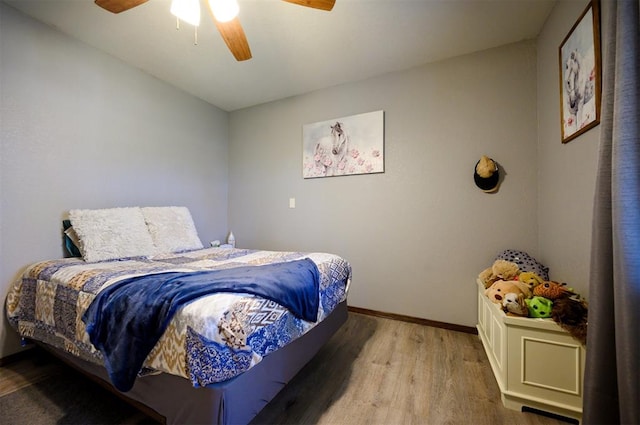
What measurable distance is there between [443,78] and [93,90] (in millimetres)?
3207

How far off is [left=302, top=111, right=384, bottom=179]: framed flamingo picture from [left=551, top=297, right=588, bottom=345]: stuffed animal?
1720 millimetres

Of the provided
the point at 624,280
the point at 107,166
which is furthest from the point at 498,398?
the point at 107,166

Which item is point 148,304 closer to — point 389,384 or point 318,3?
point 389,384

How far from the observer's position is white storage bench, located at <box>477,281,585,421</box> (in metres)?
1.22

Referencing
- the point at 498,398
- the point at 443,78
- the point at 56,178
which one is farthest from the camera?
the point at 443,78

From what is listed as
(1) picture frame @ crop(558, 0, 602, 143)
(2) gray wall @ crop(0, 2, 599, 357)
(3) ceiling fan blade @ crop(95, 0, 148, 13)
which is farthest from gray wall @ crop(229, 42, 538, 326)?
(3) ceiling fan blade @ crop(95, 0, 148, 13)

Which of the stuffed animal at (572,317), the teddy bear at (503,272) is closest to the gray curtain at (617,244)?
the stuffed animal at (572,317)

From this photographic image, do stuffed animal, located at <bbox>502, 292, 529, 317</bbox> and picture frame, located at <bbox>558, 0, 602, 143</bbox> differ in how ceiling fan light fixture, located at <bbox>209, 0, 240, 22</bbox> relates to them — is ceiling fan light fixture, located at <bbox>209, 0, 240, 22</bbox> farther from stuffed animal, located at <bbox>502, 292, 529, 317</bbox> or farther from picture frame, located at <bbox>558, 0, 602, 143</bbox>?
stuffed animal, located at <bbox>502, 292, 529, 317</bbox>

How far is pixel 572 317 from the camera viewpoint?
120cm

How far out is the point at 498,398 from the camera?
141 centimetres

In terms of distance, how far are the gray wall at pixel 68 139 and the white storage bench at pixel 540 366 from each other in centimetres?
322

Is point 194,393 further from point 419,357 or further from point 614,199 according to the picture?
point 614,199

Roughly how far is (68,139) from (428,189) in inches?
125

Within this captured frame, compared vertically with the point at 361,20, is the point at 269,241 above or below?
below
